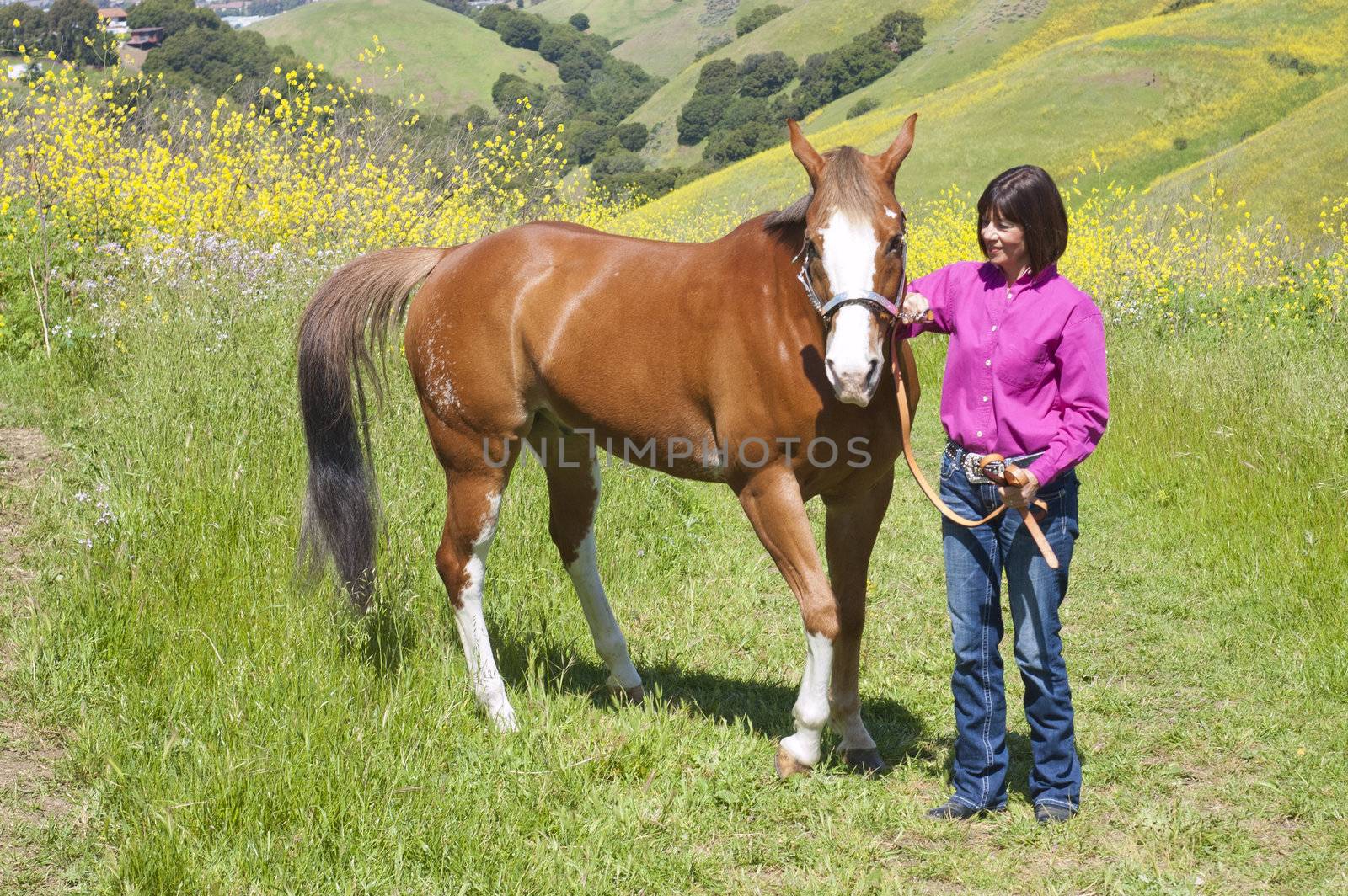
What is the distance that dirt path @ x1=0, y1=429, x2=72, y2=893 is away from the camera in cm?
273

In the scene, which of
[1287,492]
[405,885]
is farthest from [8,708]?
[1287,492]

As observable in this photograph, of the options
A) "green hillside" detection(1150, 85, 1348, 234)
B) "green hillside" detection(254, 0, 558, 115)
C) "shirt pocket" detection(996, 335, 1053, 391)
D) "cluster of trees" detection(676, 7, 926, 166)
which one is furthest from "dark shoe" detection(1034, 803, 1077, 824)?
"green hillside" detection(254, 0, 558, 115)

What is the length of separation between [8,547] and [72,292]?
11.5 ft

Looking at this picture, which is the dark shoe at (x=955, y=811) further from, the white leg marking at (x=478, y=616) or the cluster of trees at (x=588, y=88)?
the cluster of trees at (x=588, y=88)

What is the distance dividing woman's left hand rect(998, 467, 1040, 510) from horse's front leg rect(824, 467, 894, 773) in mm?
531

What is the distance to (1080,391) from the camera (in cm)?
307

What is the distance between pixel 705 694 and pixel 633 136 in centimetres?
9196

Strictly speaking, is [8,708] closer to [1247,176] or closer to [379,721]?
[379,721]

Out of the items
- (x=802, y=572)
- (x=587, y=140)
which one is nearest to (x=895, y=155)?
(x=802, y=572)

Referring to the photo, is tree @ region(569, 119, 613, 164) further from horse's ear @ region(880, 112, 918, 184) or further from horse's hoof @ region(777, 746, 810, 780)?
horse's hoof @ region(777, 746, 810, 780)

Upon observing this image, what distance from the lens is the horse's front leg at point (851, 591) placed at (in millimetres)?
3623

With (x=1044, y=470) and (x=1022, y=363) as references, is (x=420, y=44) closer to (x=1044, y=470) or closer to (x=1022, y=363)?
(x=1022, y=363)

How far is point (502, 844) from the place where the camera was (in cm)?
304

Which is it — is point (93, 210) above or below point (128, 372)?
above
